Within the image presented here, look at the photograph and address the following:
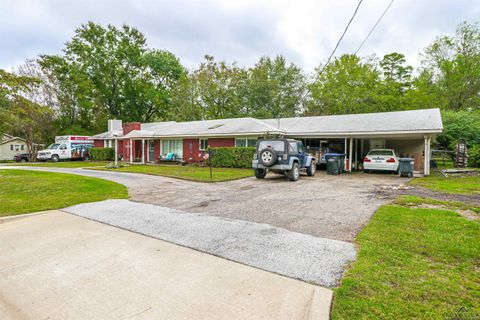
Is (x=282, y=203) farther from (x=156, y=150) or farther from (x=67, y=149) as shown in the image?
(x=67, y=149)

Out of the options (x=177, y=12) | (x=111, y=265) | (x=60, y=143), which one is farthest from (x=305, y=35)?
(x=60, y=143)

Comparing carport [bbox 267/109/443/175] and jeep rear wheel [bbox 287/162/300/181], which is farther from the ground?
carport [bbox 267/109/443/175]

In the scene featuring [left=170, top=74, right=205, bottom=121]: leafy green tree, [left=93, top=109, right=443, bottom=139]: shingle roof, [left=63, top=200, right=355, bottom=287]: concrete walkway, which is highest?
[left=170, top=74, right=205, bottom=121]: leafy green tree

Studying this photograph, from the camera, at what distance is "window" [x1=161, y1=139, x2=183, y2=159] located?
2266 centimetres

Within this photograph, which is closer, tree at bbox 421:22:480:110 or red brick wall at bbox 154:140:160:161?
red brick wall at bbox 154:140:160:161

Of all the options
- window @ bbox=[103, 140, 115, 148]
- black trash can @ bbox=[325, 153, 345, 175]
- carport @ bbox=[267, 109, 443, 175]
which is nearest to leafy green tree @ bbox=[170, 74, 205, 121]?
window @ bbox=[103, 140, 115, 148]

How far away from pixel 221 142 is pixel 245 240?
16136mm

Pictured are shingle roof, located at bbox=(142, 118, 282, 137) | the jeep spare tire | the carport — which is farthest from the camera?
shingle roof, located at bbox=(142, 118, 282, 137)

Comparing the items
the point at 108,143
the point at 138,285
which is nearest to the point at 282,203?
the point at 138,285

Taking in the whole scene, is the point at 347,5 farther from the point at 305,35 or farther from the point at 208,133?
the point at 208,133

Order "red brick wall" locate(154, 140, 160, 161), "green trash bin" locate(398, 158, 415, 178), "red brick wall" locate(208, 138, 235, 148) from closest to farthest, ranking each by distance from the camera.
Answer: "green trash bin" locate(398, 158, 415, 178), "red brick wall" locate(208, 138, 235, 148), "red brick wall" locate(154, 140, 160, 161)

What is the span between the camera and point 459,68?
29422 millimetres

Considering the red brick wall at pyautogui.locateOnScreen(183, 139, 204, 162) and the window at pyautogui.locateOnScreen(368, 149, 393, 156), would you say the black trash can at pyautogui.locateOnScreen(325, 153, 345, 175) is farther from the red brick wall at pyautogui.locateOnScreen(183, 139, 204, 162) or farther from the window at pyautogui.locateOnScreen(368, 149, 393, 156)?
the red brick wall at pyautogui.locateOnScreen(183, 139, 204, 162)

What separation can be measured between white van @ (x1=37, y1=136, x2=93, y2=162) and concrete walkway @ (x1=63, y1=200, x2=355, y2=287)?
25.9 m
